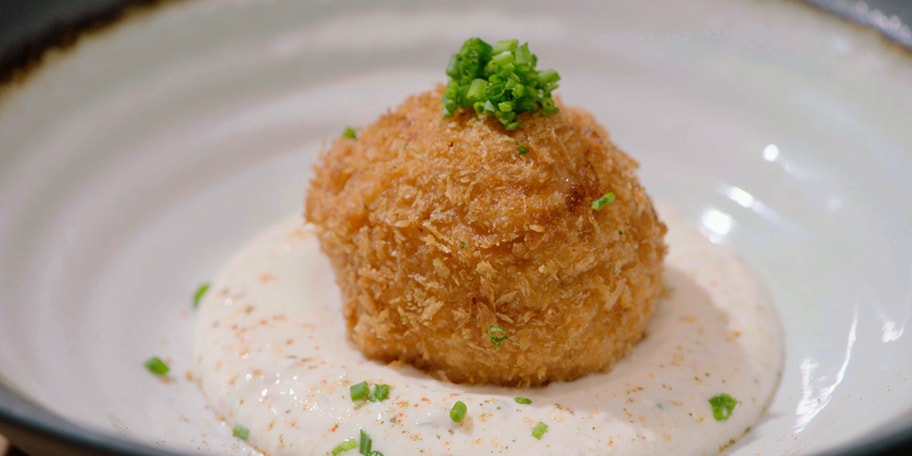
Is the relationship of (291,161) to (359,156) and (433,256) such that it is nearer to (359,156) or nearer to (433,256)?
(359,156)

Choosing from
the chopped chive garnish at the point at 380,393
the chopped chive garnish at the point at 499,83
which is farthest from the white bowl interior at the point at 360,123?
the chopped chive garnish at the point at 499,83

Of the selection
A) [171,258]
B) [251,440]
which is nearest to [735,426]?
[251,440]

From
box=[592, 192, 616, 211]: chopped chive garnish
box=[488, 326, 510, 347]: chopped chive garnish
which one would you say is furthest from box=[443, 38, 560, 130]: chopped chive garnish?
box=[488, 326, 510, 347]: chopped chive garnish

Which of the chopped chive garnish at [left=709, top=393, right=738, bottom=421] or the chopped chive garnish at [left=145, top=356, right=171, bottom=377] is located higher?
the chopped chive garnish at [left=709, top=393, right=738, bottom=421]

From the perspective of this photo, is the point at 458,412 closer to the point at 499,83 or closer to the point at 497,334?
the point at 497,334

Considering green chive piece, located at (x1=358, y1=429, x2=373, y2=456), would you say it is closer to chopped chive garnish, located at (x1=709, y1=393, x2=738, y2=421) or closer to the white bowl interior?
the white bowl interior

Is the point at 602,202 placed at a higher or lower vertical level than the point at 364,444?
higher

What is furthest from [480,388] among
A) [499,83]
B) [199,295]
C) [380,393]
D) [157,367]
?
[199,295]
